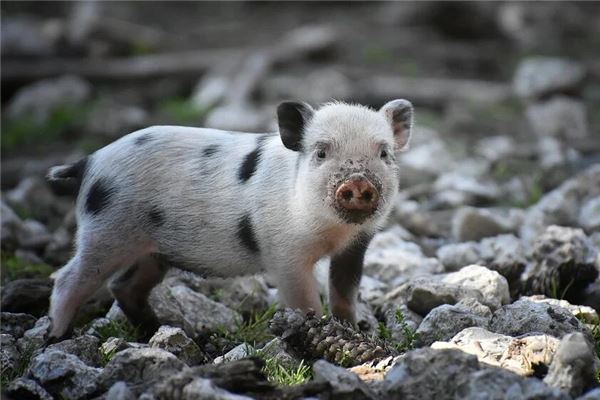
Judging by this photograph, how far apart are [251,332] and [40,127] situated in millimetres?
7063

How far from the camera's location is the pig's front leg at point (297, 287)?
18.4 ft

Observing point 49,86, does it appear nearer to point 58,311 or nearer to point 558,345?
point 58,311

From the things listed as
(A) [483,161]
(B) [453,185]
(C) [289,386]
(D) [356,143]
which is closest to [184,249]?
(D) [356,143]

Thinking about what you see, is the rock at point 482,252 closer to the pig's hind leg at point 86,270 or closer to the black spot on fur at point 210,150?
the black spot on fur at point 210,150

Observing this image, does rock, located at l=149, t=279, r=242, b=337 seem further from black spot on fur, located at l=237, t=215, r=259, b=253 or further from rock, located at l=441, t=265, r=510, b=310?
rock, located at l=441, t=265, r=510, b=310

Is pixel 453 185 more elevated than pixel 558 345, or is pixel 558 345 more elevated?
pixel 558 345

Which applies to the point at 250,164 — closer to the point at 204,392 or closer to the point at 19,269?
the point at 19,269

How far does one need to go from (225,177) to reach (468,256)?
213 cm

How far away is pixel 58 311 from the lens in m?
5.73

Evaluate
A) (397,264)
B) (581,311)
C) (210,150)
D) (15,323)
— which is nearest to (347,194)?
(210,150)

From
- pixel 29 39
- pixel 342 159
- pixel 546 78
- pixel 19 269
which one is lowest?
pixel 19 269

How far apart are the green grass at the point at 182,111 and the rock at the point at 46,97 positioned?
1152mm

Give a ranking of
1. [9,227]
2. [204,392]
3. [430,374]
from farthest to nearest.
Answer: [9,227], [430,374], [204,392]

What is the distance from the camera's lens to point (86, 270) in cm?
583
